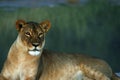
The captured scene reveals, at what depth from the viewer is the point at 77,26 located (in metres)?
11.4

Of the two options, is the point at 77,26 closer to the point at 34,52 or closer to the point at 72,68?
the point at 72,68

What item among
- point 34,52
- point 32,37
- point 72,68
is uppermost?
point 32,37

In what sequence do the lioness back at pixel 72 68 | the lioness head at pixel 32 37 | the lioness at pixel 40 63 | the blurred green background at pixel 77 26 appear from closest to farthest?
the lioness head at pixel 32 37, the lioness at pixel 40 63, the lioness back at pixel 72 68, the blurred green background at pixel 77 26

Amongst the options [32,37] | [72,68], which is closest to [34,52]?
[32,37]

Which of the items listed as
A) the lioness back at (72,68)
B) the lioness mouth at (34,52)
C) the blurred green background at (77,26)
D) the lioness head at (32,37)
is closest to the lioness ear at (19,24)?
the lioness head at (32,37)

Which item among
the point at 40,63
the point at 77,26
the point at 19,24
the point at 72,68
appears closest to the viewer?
the point at 19,24

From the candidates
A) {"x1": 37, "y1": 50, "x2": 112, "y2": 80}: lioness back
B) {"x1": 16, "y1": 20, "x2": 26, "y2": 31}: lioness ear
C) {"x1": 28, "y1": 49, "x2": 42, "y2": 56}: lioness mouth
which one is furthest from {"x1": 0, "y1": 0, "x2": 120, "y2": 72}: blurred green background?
{"x1": 28, "y1": 49, "x2": 42, "y2": 56}: lioness mouth

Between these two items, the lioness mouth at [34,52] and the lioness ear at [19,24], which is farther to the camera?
the lioness ear at [19,24]

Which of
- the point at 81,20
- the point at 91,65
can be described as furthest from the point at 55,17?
the point at 91,65

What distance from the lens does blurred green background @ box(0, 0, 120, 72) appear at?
32.5 ft

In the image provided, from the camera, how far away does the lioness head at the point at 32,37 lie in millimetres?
5324

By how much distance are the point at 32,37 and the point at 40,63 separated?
0.39 m

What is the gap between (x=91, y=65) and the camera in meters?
6.01

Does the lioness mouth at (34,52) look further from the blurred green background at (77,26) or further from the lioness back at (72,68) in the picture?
the blurred green background at (77,26)
